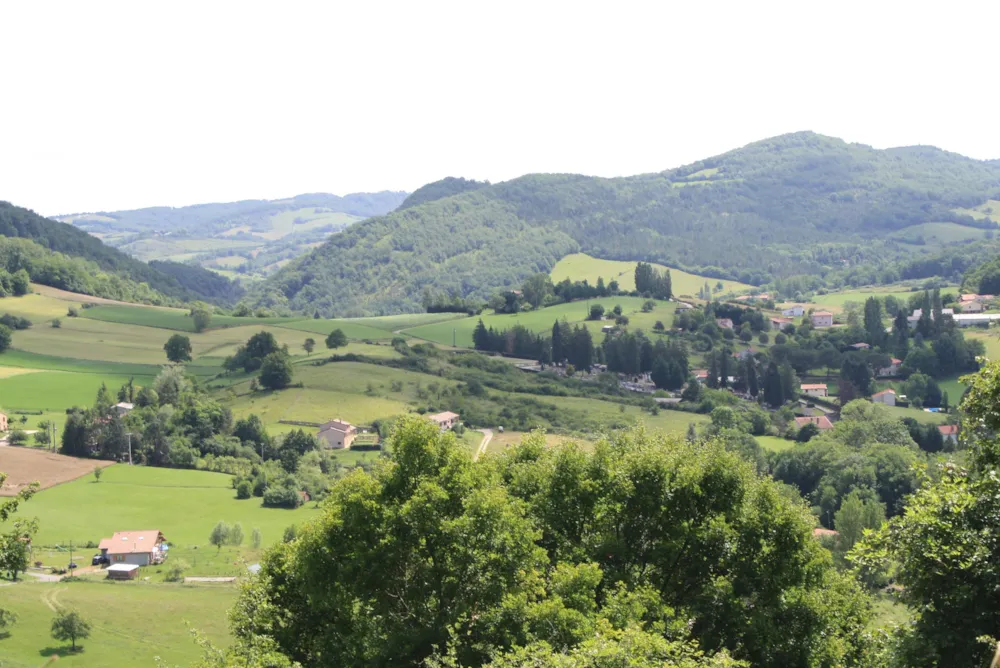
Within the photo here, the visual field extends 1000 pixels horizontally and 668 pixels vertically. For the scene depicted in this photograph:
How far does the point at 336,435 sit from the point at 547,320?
71.7 metres

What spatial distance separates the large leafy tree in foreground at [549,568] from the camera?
1970 cm

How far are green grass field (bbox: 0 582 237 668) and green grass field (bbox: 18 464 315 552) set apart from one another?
1132cm

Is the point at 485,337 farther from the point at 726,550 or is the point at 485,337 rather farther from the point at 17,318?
the point at 726,550

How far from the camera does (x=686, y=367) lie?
137125 millimetres

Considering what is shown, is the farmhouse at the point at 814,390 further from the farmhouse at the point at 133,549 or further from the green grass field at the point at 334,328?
the farmhouse at the point at 133,549

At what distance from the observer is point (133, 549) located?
66938 millimetres

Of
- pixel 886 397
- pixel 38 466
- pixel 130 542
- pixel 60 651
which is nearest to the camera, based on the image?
pixel 60 651

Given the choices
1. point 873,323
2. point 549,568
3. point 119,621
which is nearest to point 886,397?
point 873,323

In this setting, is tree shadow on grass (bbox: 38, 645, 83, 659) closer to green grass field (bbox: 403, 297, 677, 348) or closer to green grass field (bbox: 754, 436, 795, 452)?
green grass field (bbox: 754, 436, 795, 452)

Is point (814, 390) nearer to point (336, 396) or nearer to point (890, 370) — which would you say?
point (890, 370)

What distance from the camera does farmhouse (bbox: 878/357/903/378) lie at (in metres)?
136

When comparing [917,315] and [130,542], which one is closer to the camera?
[130,542]

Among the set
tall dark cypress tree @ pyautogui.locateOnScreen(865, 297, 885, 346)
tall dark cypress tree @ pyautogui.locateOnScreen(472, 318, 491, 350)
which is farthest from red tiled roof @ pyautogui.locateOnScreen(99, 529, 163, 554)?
tall dark cypress tree @ pyautogui.locateOnScreen(865, 297, 885, 346)

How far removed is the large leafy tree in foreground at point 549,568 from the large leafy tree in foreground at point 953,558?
3.31 metres
